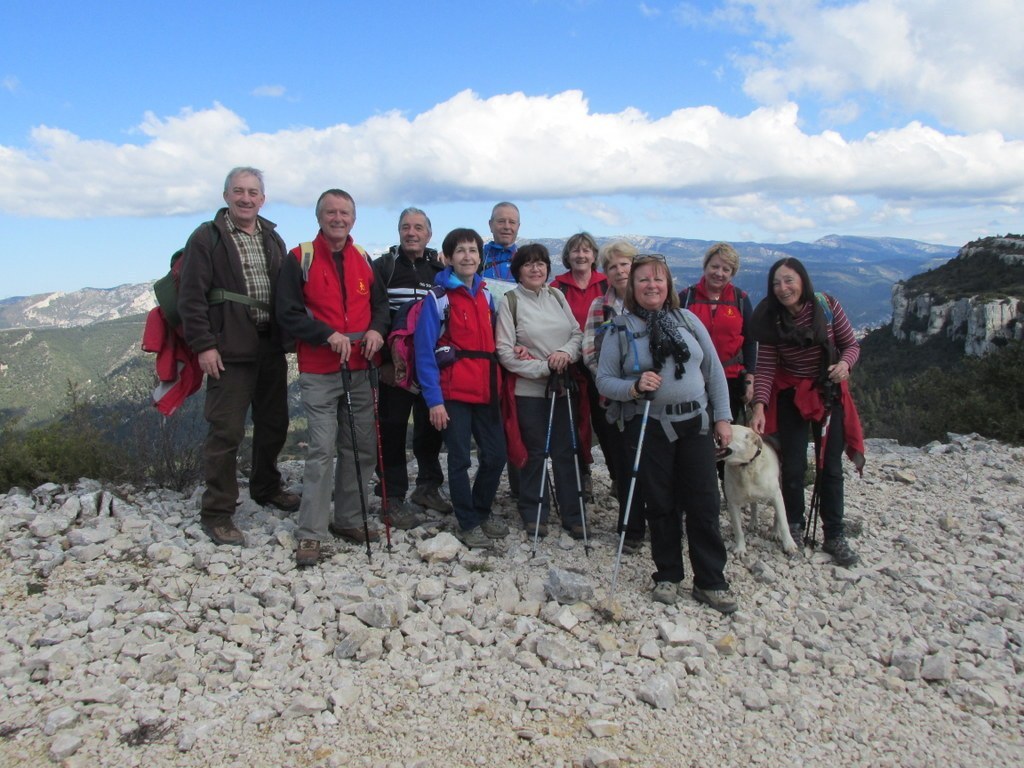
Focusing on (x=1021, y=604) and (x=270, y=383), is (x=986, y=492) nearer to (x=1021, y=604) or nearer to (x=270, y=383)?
(x=1021, y=604)

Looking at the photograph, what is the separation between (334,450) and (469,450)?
114 centimetres

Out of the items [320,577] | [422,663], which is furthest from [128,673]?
[422,663]

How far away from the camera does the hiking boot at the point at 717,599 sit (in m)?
4.95

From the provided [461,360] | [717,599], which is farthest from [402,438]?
[717,599]

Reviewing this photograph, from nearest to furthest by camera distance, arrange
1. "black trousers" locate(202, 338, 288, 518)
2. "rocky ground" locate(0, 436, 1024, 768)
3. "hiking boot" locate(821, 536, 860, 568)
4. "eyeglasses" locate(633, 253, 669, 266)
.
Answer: "rocky ground" locate(0, 436, 1024, 768) → "eyeglasses" locate(633, 253, 669, 266) → "black trousers" locate(202, 338, 288, 518) → "hiking boot" locate(821, 536, 860, 568)

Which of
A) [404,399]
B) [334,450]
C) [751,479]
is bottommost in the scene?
[751,479]

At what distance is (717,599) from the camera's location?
498 centimetres

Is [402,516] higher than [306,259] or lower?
lower

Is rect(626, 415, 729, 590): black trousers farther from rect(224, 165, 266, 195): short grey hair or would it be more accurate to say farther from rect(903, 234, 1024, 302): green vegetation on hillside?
rect(903, 234, 1024, 302): green vegetation on hillside

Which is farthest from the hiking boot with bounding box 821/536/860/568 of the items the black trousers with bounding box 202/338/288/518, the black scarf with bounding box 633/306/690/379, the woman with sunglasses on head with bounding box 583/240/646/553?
the black trousers with bounding box 202/338/288/518

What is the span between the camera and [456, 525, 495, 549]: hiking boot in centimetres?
583

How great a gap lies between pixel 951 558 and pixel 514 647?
14.0ft

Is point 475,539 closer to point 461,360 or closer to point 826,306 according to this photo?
point 461,360

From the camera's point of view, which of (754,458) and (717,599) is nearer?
(717,599)
